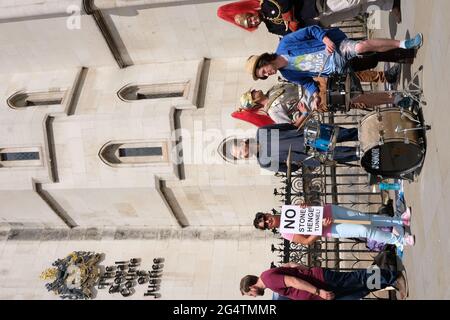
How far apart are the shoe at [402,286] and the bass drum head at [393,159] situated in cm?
161

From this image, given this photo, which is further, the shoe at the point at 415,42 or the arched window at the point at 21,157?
the arched window at the point at 21,157

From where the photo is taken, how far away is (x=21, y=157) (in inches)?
545

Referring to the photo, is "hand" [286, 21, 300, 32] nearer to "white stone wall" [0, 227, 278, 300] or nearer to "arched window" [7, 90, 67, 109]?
"white stone wall" [0, 227, 278, 300]

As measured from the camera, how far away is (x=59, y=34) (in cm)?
1338

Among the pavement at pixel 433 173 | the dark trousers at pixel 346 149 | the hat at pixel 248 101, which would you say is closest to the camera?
the pavement at pixel 433 173

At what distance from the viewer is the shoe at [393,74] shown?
8734 mm

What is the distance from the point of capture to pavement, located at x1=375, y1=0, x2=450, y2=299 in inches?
241

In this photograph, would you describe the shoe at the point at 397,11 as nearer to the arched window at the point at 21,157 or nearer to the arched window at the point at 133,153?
the arched window at the point at 133,153

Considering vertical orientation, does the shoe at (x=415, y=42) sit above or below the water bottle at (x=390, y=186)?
above

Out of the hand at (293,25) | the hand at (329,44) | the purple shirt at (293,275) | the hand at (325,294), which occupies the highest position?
the hand at (293,25)

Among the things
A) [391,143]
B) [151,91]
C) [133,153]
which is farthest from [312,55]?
[151,91]

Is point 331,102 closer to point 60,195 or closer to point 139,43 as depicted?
point 139,43

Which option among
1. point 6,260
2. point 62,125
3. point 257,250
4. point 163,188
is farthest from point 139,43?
point 6,260

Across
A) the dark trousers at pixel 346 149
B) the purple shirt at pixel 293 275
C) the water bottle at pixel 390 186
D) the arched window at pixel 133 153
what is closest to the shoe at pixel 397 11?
the dark trousers at pixel 346 149
